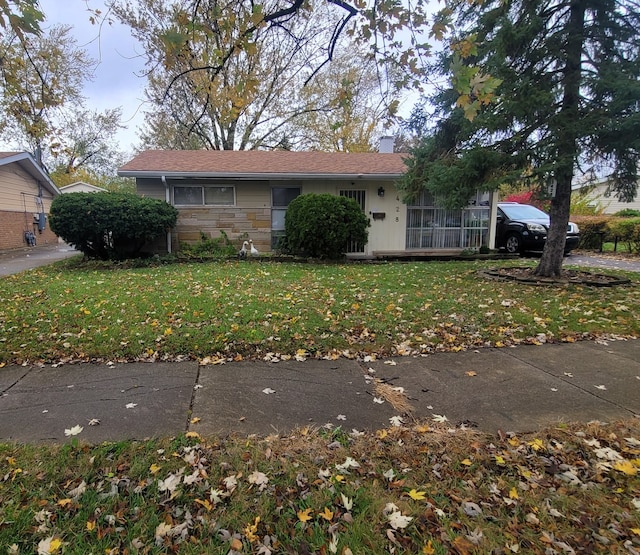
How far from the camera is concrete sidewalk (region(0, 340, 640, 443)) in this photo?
2.92 m

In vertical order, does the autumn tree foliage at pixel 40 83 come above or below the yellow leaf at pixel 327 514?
above

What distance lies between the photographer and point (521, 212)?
13922 millimetres

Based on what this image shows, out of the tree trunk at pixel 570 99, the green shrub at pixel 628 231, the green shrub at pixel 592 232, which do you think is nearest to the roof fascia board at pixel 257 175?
the tree trunk at pixel 570 99

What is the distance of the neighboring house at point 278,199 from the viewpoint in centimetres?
1201

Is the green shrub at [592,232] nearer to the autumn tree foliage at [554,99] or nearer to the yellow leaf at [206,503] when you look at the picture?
the autumn tree foliage at [554,99]

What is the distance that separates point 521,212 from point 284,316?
11.9 m

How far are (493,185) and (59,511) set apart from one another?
7513 millimetres

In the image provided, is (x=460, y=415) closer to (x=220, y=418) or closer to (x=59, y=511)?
(x=220, y=418)

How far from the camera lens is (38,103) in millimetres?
4379

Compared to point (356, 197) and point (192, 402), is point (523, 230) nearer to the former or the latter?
point (356, 197)

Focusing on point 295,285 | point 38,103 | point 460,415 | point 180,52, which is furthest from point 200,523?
point 295,285

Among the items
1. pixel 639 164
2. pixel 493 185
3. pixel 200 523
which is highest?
pixel 639 164

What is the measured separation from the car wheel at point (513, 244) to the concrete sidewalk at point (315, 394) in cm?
960

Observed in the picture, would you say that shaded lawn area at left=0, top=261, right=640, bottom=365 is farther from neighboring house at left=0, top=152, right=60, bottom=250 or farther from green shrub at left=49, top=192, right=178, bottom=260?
neighboring house at left=0, top=152, right=60, bottom=250
